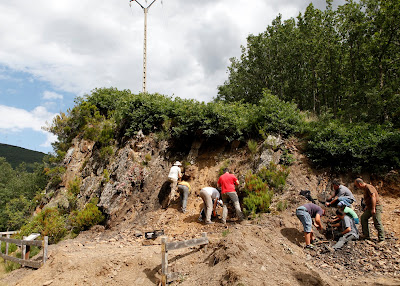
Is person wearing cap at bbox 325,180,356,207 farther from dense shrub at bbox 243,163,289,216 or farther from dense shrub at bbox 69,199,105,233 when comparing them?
dense shrub at bbox 69,199,105,233

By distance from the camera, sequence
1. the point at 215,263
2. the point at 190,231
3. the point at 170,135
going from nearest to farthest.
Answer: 1. the point at 215,263
2. the point at 190,231
3. the point at 170,135

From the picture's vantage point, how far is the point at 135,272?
685 cm

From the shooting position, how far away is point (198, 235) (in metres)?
8.47

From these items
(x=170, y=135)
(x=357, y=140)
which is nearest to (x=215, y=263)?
(x=357, y=140)

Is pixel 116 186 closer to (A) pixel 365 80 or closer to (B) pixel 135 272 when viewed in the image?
(B) pixel 135 272

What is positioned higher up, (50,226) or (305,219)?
(305,219)

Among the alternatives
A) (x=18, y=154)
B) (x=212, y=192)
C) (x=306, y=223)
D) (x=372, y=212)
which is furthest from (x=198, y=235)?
(x=18, y=154)

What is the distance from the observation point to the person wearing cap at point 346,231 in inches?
265

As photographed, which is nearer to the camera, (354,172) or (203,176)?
(354,172)

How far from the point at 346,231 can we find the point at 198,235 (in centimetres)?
433

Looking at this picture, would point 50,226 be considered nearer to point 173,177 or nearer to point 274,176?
point 173,177

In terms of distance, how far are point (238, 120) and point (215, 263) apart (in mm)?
7227

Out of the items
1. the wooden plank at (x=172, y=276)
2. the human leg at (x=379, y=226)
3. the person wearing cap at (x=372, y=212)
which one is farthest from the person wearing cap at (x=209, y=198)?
the human leg at (x=379, y=226)

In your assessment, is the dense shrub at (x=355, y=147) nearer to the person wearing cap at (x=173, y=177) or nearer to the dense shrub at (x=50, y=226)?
the person wearing cap at (x=173, y=177)
